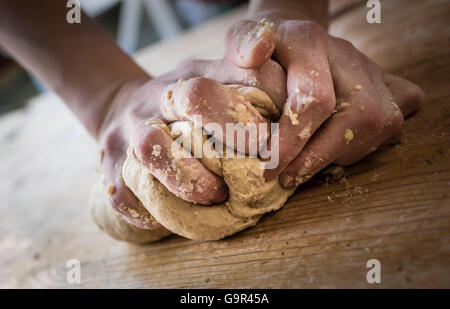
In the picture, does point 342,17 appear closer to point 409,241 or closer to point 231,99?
point 231,99

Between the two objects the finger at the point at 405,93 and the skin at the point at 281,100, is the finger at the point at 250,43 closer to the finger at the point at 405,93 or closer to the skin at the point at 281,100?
the skin at the point at 281,100

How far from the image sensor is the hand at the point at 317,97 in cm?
74

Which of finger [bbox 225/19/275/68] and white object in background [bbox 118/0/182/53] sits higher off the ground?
finger [bbox 225/19/275/68]

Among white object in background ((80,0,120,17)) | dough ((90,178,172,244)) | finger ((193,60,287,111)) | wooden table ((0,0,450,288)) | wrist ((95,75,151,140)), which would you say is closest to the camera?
wooden table ((0,0,450,288))

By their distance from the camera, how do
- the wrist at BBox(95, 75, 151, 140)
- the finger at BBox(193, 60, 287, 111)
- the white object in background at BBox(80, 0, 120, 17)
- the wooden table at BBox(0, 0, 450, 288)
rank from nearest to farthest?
the wooden table at BBox(0, 0, 450, 288) → the finger at BBox(193, 60, 287, 111) → the wrist at BBox(95, 75, 151, 140) → the white object in background at BBox(80, 0, 120, 17)

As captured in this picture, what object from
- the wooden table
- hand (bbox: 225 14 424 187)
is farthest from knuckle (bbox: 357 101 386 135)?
the wooden table

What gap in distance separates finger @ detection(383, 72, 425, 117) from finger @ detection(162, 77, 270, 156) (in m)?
0.39

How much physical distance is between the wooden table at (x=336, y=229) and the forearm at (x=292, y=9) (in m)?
0.28

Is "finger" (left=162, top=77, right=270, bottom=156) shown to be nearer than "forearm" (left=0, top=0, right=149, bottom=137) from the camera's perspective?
Yes

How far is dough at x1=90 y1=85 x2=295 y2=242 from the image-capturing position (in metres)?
0.78

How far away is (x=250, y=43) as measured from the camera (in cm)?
73

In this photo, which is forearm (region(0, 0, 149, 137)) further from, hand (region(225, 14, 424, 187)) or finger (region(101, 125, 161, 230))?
hand (region(225, 14, 424, 187))
